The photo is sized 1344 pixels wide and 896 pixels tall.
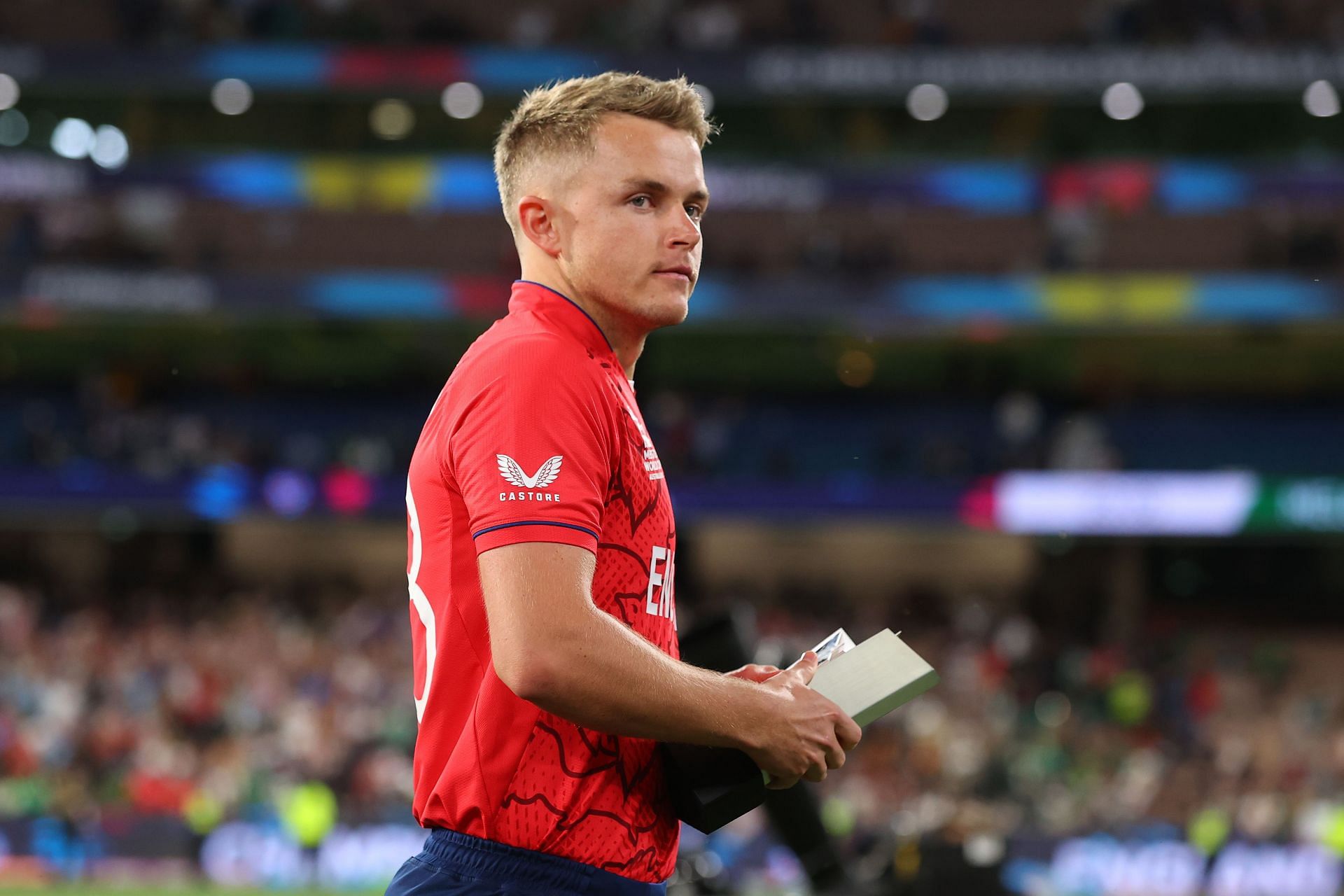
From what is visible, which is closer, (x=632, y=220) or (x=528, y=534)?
(x=528, y=534)

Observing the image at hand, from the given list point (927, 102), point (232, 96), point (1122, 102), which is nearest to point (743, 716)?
point (927, 102)

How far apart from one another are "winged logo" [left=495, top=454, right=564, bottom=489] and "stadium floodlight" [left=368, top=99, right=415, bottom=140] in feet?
77.3

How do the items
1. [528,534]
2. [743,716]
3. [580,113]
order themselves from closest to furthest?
[528,534] < [743,716] < [580,113]

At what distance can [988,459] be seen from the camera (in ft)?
74.9

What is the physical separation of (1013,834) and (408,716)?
7.04 m

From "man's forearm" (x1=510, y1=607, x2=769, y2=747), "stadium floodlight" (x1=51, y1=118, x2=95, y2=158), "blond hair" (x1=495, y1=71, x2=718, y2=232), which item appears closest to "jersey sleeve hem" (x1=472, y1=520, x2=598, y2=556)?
"man's forearm" (x1=510, y1=607, x2=769, y2=747)

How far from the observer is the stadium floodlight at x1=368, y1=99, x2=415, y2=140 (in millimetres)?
24750

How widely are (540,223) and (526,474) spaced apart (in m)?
0.60

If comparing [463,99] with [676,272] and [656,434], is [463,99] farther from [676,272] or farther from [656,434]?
[676,272]

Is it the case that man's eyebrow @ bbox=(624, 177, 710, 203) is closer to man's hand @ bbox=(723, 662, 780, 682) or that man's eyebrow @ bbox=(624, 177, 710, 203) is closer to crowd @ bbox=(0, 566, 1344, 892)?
man's hand @ bbox=(723, 662, 780, 682)

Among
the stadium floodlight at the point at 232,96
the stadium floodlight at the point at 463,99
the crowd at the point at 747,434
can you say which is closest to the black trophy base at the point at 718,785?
the crowd at the point at 747,434

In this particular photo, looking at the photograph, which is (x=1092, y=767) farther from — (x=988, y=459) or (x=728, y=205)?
(x=728, y=205)

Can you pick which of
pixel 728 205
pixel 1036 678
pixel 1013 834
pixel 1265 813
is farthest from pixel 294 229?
pixel 1265 813

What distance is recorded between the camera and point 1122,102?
927 inches
